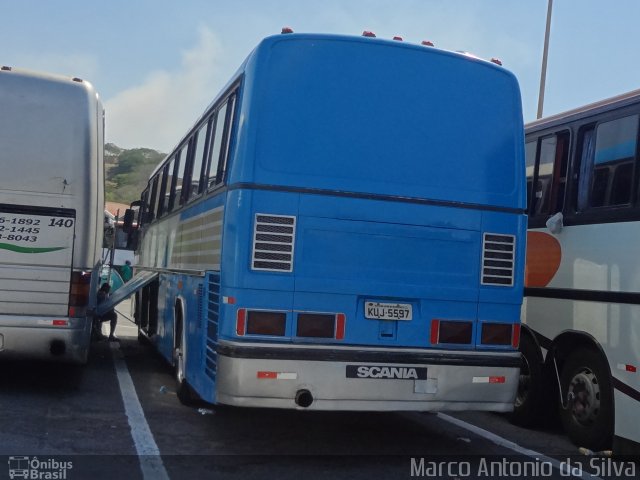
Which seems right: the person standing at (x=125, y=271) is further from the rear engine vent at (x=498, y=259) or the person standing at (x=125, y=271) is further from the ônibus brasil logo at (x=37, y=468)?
the rear engine vent at (x=498, y=259)

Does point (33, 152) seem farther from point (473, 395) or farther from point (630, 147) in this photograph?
point (630, 147)

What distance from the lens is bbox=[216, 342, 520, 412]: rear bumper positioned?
6.50 m

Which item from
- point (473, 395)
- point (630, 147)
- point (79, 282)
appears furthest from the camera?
point (79, 282)

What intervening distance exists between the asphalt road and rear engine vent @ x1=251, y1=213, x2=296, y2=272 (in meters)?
1.60

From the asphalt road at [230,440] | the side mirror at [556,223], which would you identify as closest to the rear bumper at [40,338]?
the asphalt road at [230,440]

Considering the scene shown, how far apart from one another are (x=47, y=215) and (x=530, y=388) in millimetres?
5606

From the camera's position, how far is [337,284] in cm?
679

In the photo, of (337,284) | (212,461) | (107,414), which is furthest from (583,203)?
(107,414)

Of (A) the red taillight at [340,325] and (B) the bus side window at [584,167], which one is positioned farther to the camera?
(B) the bus side window at [584,167]

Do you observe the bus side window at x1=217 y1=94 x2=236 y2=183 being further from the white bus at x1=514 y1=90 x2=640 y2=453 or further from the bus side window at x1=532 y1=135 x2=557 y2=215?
the bus side window at x1=532 y1=135 x2=557 y2=215

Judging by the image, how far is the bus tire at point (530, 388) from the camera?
8.88 meters

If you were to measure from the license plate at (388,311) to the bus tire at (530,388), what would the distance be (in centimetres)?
252

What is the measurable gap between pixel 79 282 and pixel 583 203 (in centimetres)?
543

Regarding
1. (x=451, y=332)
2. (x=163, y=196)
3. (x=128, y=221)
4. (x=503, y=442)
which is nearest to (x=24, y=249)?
(x=163, y=196)
